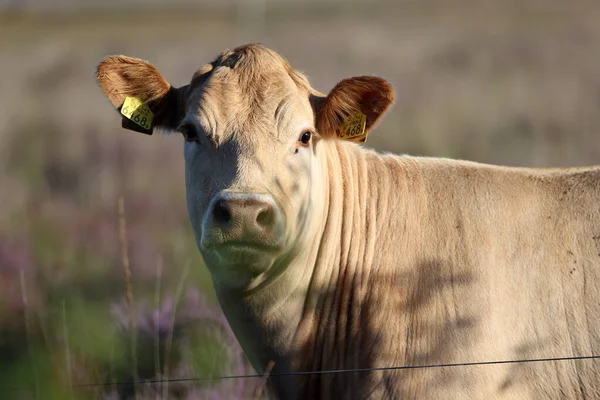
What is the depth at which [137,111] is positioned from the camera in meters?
5.01

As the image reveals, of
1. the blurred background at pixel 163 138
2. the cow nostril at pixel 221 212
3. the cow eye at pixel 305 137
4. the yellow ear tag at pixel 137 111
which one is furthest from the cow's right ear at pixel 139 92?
the cow nostril at pixel 221 212

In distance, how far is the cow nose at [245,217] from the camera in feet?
13.2

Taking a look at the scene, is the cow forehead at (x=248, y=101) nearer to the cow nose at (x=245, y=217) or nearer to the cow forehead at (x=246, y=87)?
the cow forehead at (x=246, y=87)

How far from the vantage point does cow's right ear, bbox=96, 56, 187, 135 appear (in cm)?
495

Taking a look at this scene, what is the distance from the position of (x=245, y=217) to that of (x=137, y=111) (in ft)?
4.39

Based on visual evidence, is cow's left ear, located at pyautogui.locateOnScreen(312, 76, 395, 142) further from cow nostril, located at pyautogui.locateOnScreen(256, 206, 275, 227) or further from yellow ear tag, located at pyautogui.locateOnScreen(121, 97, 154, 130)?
yellow ear tag, located at pyautogui.locateOnScreen(121, 97, 154, 130)

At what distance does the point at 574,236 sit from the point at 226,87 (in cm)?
199

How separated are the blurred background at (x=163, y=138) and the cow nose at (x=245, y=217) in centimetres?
76

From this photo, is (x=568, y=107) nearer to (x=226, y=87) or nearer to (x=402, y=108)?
(x=402, y=108)

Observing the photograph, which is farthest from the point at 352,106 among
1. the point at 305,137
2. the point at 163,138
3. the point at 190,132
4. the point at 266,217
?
the point at 163,138

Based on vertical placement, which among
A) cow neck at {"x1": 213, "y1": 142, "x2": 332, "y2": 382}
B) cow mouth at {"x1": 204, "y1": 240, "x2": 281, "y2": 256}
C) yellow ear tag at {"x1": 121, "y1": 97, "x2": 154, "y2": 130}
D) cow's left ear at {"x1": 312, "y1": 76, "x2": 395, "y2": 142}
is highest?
cow's left ear at {"x1": 312, "y1": 76, "x2": 395, "y2": 142}

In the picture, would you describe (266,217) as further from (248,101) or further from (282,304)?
(248,101)

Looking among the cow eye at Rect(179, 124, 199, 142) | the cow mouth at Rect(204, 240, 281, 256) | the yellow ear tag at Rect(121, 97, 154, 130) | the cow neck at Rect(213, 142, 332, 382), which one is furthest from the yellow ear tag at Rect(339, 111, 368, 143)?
the yellow ear tag at Rect(121, 97, 154, 130)

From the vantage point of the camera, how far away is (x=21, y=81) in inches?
886
